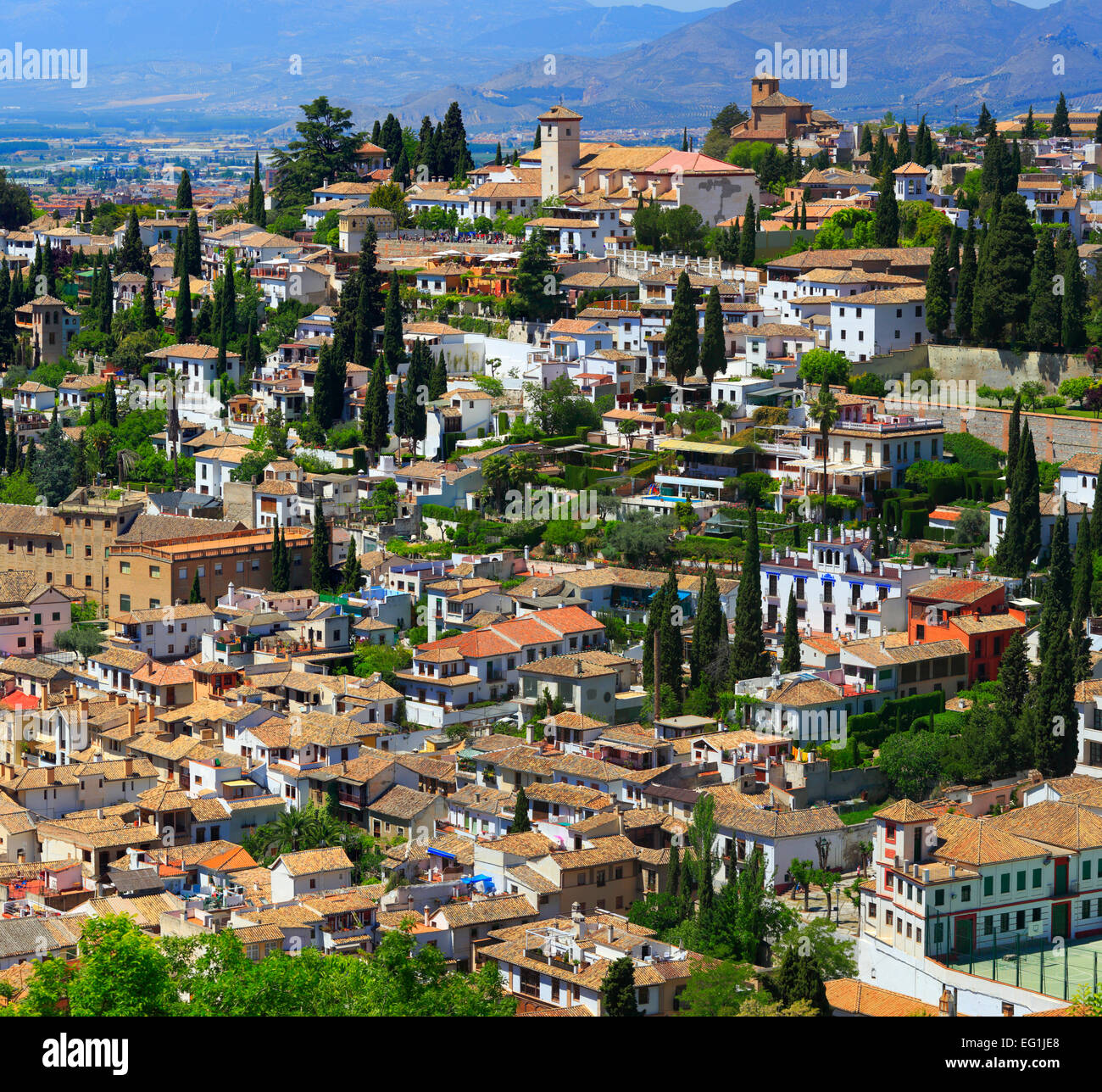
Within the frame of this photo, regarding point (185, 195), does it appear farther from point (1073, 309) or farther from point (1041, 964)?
point (1041, 964)

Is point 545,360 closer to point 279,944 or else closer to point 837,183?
point 837,183

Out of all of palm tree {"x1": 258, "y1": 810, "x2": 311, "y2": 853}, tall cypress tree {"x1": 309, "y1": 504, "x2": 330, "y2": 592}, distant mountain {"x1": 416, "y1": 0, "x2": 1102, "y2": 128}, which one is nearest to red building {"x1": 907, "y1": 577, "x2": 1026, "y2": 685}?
palm tree {"x1": 258, "y1": 810, "x2": 311, "y2": 853}

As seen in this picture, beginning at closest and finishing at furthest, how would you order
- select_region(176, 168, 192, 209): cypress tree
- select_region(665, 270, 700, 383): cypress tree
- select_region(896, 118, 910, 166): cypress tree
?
select_region(665, 270, 700, 383): cypress tree → select_region(896, 118, 910, 166): cypress tree → select_region(176, 168, 192, 209): cypress tree

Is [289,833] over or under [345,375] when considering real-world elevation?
under

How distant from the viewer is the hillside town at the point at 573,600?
29312 mm

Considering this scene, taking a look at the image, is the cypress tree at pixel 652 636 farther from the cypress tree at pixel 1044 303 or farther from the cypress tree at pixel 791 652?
the cypress tree at pixel 1044 303

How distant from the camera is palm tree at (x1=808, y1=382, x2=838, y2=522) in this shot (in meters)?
43.2

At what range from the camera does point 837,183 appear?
62.6 metres

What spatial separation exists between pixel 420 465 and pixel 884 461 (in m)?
11.9

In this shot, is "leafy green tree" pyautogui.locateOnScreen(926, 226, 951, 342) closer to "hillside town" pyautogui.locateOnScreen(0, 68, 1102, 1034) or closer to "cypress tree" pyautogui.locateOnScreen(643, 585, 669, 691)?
"hillside town" pyautogui.locateOnScreen(0, 68, 1102, 1034)

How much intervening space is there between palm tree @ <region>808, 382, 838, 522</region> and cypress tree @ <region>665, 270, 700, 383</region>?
496 centimetres

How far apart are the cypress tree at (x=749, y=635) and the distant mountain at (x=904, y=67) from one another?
117 m

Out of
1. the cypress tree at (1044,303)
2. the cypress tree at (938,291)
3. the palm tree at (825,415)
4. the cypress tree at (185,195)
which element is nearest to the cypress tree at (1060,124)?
the cypress tree at (938,291)
